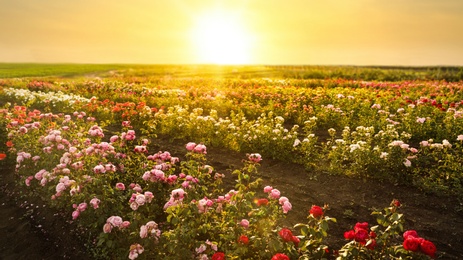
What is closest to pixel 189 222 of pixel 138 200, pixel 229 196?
pixel 229 196

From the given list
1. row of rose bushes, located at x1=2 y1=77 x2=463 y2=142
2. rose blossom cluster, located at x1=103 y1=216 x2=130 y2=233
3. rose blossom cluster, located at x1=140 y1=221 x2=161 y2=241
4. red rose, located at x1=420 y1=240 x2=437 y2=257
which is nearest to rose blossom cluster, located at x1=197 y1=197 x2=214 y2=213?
rose blossom cluster, located at x1=140 y1=221 x2=161 y2=241

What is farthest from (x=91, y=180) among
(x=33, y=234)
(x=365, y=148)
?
(x=365, y=148)

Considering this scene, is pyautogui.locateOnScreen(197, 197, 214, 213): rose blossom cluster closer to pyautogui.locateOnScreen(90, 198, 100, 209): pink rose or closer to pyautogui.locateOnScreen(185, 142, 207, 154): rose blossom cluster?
pyautogui.locateOnScreen(185, 142, 207, 154): rose blossom cluster

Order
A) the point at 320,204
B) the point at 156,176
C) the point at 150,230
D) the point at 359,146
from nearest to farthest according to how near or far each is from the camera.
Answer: the point at 150,230, the point at 156,176, the point at 320,204, the point at 359,146

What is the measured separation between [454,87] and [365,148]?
44.8 feet

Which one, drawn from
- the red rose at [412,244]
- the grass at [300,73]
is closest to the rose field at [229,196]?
the red rose at [412,244]

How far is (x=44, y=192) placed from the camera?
233 inches

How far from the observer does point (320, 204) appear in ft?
17.6

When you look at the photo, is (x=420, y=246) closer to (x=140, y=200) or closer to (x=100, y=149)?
(x=140, y=200)

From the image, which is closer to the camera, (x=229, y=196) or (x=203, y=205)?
(x=203, y=205)

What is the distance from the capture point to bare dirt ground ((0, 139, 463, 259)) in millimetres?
4570

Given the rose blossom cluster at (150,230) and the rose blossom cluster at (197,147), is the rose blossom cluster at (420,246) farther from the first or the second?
the rose blossom cluster at (197,147)

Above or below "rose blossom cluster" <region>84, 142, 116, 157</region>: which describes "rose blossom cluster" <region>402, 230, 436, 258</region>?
below

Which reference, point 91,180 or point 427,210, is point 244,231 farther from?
point 427,210
